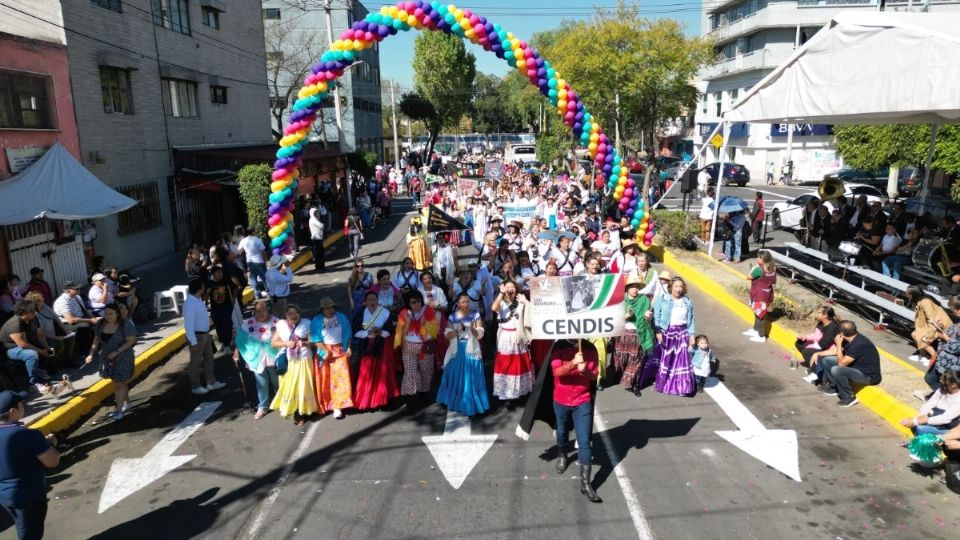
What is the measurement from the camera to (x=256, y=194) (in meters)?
16.2

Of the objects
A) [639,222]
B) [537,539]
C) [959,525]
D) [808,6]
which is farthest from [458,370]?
[808,6]

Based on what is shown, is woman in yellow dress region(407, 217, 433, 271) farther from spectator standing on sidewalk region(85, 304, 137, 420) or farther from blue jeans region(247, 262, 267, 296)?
spectator standing on sidewalk region(85, 304, 137, 420)

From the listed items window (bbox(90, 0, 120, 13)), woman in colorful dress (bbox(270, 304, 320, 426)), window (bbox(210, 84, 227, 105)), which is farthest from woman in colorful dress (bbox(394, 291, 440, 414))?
window (bbox(210, 84, 227, 105))

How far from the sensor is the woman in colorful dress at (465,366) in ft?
24.9

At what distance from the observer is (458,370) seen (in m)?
7.73

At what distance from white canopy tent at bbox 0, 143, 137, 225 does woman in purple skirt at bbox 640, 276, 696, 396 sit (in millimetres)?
10268

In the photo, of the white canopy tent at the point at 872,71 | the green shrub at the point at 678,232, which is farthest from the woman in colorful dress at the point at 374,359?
the green shrub at the point at 678,232

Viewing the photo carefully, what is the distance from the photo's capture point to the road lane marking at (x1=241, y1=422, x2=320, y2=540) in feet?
18.2

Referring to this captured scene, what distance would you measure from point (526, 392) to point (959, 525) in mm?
4426

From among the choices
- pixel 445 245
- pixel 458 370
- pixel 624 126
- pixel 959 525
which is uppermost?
pixel 624 126

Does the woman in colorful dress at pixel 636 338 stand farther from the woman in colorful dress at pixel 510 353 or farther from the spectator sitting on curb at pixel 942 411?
the spectator sitting on curb at pixel 942 411

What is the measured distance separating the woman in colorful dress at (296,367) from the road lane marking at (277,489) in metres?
0.29

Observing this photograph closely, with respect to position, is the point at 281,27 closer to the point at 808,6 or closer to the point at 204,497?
the point at 808,6

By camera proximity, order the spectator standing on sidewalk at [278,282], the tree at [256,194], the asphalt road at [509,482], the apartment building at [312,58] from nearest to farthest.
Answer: the asphalt road at [509,482]
the spectator standing on sidewalk at [278,282]
the tree at [256,194]
the apartment building at [312,58]
